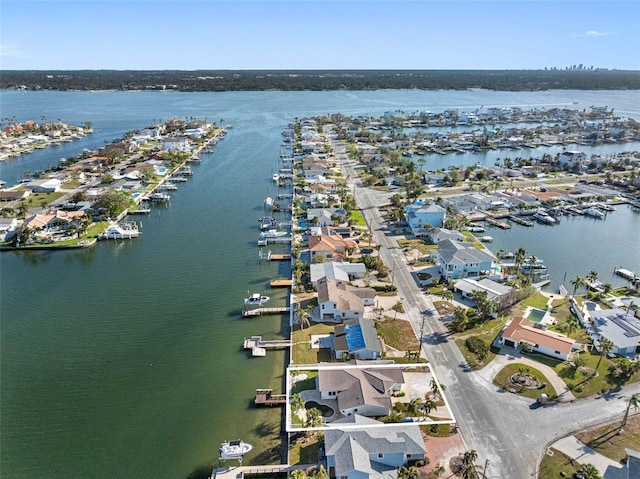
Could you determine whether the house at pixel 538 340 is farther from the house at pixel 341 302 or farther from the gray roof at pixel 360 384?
the house at pixel 341 302

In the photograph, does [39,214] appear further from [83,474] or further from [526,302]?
[526,302]

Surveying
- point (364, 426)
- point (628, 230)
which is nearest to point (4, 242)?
point (364, 426)

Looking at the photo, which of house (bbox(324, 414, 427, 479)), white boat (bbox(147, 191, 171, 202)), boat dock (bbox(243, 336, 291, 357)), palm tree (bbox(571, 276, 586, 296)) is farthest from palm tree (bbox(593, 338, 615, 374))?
white boat (bbox(147, 191, 171, 202))

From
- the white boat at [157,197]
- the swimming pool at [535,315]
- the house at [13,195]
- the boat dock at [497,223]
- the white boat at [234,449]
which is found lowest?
the white boat at [234,449]

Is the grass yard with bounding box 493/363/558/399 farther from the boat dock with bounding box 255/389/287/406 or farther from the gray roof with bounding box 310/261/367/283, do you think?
the gray roof with bounding box 310/261/367/283

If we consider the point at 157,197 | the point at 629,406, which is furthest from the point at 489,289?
the point at 157,197

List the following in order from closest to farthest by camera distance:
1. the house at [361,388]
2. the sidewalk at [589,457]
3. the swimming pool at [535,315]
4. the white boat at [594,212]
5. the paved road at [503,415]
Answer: the sidewalk at [589,457], the paved road at [503,415], the house at [361,388], the swimming pool at [535,315], the white boat at [594,212]

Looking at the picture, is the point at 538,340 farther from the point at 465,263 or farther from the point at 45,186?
the point at 45,186

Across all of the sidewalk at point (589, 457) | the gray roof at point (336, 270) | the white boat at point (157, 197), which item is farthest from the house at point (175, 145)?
the sidewalk at point (589, 457)
